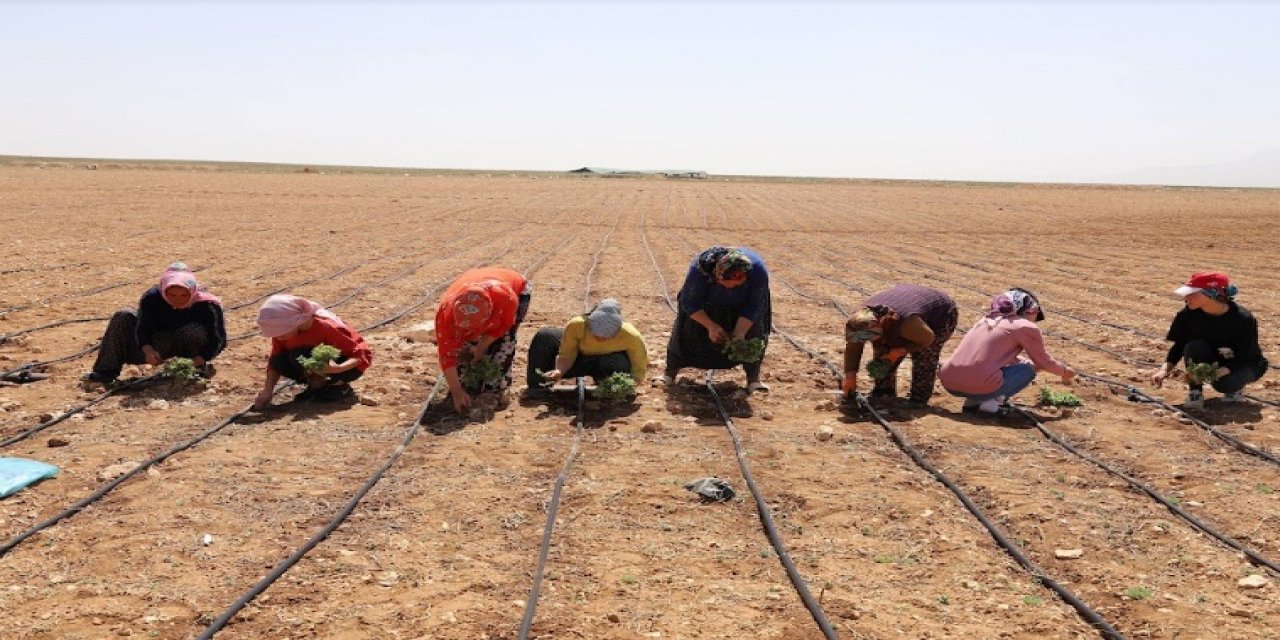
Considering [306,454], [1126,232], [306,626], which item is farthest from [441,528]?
[1126,232]

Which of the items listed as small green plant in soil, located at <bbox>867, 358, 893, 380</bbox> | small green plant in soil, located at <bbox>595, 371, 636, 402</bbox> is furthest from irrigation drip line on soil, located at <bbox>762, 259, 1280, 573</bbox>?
small green plant in soil, located at <bbox>595, 371, 636, 402</bbox>

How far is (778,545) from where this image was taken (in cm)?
401

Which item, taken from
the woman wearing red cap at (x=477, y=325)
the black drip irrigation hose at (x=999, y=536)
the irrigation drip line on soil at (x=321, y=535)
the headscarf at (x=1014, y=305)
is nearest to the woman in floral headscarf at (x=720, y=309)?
the black drip irrigation hose at (x=999, y=536)

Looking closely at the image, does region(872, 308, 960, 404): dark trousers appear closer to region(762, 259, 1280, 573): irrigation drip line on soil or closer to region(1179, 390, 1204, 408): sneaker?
region(762, 259, 1280, 573): irrigation drip line on soil

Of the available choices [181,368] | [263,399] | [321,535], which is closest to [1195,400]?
[321,535]

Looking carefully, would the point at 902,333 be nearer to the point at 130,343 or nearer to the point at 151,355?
the point at 151,355

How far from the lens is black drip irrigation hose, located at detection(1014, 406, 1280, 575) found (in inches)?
156

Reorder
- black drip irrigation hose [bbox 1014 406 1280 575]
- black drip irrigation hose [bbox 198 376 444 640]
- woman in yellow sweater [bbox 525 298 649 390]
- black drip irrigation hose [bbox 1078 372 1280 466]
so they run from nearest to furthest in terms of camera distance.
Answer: black drip irrigation hose [bbox 198 376 444 640] < black drip irrigation hose [bbox 1014 406 1280 575] < black drip irrigation hose [bbox 1078 372 1280 466] < woman in yellow sweater [bbox 525 298 649 390]

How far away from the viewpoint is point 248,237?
17.2 metres

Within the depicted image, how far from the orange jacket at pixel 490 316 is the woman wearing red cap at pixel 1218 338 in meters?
3.88

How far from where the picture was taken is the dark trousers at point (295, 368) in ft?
20.1

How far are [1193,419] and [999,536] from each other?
255 cm

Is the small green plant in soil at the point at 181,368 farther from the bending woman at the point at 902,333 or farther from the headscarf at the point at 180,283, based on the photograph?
the bending woman at the point at 902,333

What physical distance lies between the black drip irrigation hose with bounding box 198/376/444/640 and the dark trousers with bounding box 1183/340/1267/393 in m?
4.62
